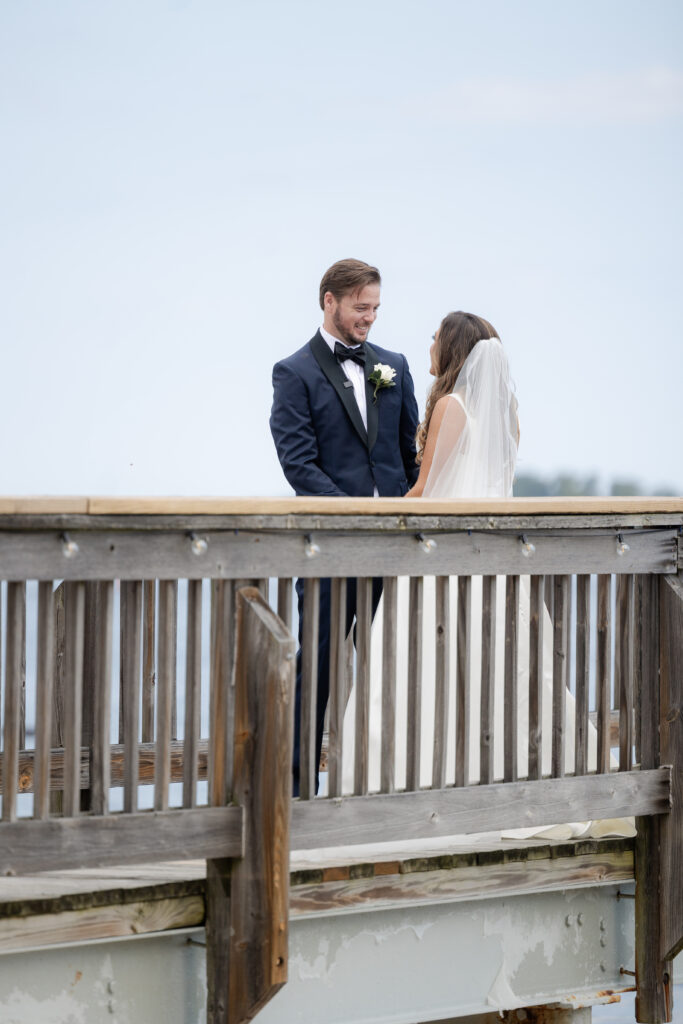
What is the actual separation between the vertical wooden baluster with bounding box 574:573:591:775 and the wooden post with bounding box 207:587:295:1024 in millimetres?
1061

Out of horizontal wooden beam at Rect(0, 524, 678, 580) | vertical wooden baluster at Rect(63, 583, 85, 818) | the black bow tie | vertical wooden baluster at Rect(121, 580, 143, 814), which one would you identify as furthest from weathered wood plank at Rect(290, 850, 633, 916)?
the black bow tie

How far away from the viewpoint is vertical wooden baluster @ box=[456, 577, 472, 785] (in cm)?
392

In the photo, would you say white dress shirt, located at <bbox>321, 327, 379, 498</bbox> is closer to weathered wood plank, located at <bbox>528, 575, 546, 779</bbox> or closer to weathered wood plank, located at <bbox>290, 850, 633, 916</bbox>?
weathered wood plank, located at <bbox>528, 575, 546, 779</bbox>

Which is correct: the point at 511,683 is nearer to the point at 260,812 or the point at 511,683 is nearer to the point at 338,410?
the point at 260,812

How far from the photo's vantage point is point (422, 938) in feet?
13.4

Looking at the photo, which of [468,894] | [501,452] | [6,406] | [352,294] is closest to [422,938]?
[468,894]

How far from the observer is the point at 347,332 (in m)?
4.97

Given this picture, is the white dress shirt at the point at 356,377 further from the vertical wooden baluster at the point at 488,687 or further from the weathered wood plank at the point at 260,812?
the weathered wood plank at the point at 260,812

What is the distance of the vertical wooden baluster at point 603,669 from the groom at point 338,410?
97 centimetres

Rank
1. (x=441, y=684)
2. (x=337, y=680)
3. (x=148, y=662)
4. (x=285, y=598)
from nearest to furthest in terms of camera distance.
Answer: (x=285, y=598) → (x=337, y=680) → (x=441, y=684) → (x=148, y=662)

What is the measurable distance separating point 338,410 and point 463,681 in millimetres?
1346

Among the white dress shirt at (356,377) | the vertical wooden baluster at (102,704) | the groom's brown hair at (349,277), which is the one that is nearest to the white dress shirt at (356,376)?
the white dress shirt at (356,377)

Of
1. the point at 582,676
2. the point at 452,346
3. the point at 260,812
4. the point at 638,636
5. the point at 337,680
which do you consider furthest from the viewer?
the point at 452,346

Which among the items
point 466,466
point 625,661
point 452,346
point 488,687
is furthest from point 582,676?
point 452,346
